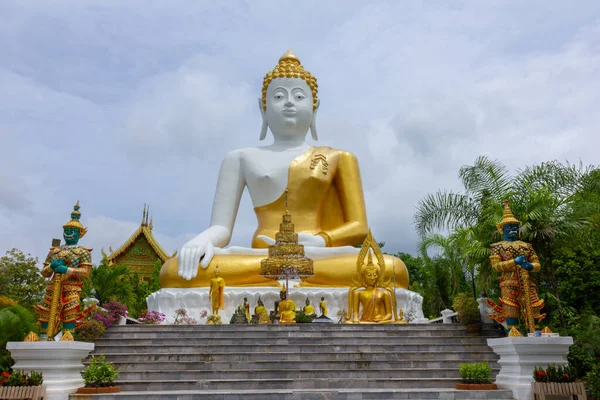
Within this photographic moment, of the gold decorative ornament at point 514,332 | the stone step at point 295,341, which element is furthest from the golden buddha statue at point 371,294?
→ the gold decorative ornament at point 514,332

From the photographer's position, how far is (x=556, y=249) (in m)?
11.5

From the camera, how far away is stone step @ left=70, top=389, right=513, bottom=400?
7105mm

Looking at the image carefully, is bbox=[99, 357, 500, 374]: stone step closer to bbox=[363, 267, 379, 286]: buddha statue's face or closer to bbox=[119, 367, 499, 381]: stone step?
bbox=[119, 367, 499, 381]: stone step

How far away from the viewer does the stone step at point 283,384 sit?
784cm

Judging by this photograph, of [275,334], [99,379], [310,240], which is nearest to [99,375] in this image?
[99,379]

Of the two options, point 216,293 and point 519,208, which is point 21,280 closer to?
point 216,293

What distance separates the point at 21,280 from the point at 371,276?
14536 millimetres

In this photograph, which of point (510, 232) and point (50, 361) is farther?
point (510, 232)

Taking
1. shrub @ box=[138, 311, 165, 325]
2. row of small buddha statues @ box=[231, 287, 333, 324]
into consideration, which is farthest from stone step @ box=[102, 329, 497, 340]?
shrub @ box=[138, 311, 165, 325]

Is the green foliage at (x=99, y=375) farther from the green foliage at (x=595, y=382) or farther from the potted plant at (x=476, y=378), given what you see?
the green foliage at (x=595, y=382)

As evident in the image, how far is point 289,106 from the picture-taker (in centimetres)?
1634

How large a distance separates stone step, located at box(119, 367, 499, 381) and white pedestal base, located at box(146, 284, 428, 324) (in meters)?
5.17

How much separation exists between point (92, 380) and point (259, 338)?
3.05 meters

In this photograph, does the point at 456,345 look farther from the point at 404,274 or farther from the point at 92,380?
the point at 92,380
